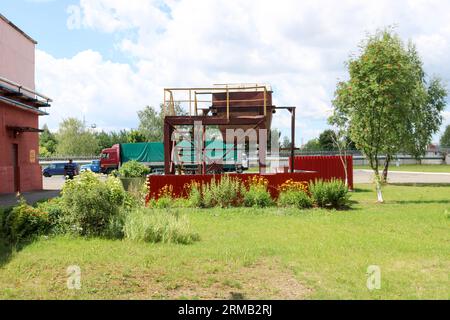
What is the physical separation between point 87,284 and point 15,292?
95 centimetres

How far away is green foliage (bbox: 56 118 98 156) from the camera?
269 ft

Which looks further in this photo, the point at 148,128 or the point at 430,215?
the point at 148,128

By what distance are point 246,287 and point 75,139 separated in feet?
262

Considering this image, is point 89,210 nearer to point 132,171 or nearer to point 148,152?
point 132,171

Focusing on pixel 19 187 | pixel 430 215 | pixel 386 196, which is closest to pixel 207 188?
pixel 430 215

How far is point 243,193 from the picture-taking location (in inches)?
667

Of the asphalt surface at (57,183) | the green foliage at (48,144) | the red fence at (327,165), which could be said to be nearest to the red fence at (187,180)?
the asphalt surface at (57,183)

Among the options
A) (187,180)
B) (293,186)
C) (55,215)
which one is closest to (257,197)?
(293,186)

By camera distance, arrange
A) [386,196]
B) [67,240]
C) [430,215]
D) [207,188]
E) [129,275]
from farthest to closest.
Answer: [386,196] → [207,188] → [430,215] → [67,240] → [129,275]

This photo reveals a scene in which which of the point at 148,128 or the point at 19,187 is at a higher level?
the point at 148,128

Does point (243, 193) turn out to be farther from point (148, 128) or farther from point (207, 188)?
point (148, 128)

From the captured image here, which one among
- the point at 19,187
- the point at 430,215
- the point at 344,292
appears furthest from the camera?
the point at 19,187

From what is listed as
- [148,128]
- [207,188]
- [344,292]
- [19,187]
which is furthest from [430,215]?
[148,128]

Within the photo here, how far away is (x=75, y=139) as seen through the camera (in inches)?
3231
